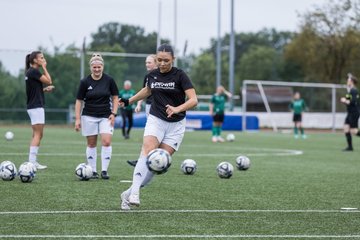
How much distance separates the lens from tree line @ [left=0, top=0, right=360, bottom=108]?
4575cm

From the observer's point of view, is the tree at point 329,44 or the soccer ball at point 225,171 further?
the tree at point 329,44

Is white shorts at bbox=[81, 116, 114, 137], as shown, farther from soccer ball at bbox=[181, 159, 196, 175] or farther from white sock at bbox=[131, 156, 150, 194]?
white sock at bbox=[131, 156, 150, 194]

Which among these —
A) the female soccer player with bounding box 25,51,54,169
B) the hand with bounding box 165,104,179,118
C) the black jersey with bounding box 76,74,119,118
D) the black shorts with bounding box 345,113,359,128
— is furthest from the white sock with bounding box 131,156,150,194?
the black shorts with bounding box 345,113,359,128

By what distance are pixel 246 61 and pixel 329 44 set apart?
38385 mm

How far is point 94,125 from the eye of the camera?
48.8 feet

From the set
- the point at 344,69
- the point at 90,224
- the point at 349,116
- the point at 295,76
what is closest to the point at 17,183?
the point at 90,224

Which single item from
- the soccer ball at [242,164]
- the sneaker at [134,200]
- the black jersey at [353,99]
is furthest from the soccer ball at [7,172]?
the black jersey at [353,99]

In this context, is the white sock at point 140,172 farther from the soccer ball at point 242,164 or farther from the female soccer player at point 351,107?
the female soccer player at point 351,107

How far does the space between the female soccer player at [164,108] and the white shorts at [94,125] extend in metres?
4.08

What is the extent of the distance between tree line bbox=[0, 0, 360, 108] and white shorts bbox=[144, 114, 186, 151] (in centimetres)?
2791

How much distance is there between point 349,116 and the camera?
26.7 metres

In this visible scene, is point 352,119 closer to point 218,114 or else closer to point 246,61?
point 218,114

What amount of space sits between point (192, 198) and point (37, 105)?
527cm

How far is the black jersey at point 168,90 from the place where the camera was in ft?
35.0
